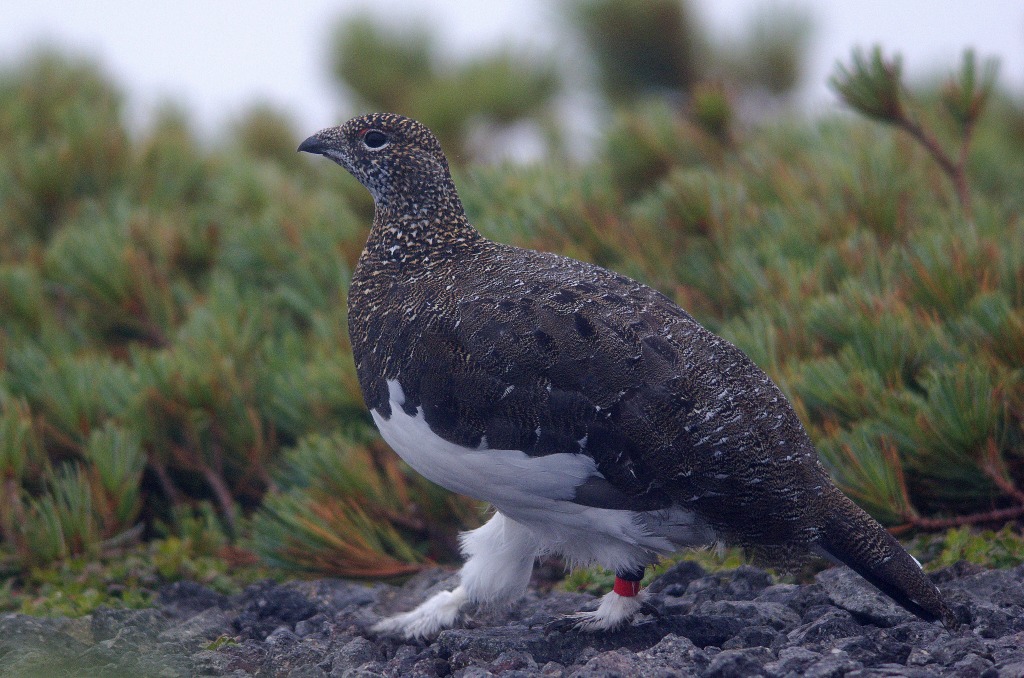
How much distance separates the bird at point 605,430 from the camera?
2.59 metres

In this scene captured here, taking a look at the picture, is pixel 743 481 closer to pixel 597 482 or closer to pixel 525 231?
pixel 597 482

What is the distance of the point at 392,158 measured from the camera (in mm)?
3277

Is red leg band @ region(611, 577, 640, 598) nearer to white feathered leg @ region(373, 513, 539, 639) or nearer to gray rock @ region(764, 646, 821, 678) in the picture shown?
white feathered leg @ region(373, 513, 539, 639)

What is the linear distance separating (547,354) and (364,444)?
4.62 feet

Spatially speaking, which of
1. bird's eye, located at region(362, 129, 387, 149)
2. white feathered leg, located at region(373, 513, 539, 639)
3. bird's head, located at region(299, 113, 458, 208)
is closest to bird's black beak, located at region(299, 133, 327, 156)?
bird's head, located at region(299, 113, 458, 208)

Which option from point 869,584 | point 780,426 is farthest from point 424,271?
point 869,584

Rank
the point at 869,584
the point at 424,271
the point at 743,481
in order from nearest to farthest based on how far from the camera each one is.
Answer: the point at 743,481 < the point at 869,584 < the point at 424,271

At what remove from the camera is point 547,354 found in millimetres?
2645

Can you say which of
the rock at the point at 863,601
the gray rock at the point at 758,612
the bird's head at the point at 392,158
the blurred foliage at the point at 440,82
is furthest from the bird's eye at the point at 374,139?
the blurred foliage at the point at 440,82

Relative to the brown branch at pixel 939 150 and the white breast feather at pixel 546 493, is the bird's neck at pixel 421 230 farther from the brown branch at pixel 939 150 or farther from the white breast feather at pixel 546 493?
the brown branch at pixel 939 150

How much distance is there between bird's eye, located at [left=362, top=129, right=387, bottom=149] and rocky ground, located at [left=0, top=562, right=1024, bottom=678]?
1302mm

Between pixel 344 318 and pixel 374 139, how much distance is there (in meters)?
1.25

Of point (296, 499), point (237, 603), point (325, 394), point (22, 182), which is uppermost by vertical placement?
point (22, 182)

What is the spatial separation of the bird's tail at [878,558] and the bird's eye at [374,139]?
1.62 metres
